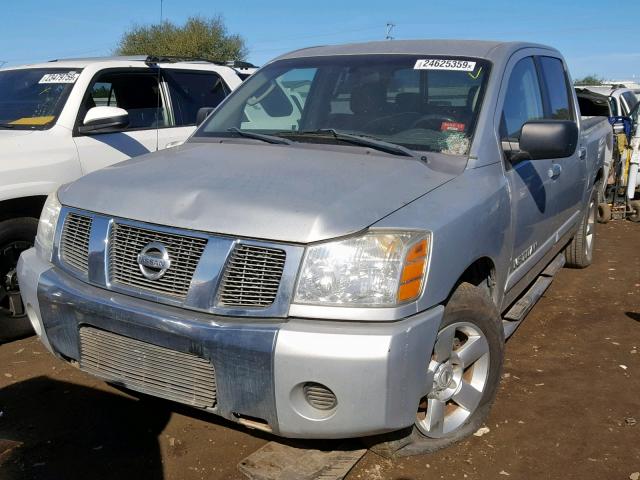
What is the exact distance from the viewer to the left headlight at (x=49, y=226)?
3.07m

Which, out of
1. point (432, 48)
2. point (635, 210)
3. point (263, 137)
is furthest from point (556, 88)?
point (635, 210)

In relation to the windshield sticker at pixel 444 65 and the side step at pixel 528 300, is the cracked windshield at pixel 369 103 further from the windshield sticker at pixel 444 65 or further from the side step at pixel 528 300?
the side step at pixel 528 300

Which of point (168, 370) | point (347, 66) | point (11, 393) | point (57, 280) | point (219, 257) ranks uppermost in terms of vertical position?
point (347, 66)

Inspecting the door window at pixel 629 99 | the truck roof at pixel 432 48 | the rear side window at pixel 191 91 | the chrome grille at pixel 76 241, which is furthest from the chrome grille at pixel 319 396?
the door window at pixel 629 99

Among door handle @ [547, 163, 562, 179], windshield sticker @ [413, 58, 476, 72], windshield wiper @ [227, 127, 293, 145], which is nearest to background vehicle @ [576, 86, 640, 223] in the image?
door handle @ [547, 163, 562, 179]

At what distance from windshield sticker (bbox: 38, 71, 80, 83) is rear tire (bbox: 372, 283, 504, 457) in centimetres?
367

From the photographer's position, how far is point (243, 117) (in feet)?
12.9

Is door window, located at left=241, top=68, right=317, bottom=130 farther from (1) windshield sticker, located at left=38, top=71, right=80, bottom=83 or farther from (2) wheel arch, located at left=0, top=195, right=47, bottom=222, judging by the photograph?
(1) windshield sticker, located at left=38, top=71, right=80, bottom=83

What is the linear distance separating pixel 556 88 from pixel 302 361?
3.45 metres

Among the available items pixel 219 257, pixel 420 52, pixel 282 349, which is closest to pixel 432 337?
pixel 282 349

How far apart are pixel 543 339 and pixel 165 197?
3014 mm

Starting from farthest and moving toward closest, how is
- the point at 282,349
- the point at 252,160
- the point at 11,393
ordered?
the point at 11,393 < the point at 252,160 < the point at 282,349

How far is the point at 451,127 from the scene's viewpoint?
3.34m

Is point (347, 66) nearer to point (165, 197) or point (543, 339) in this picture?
point (165, 197)
